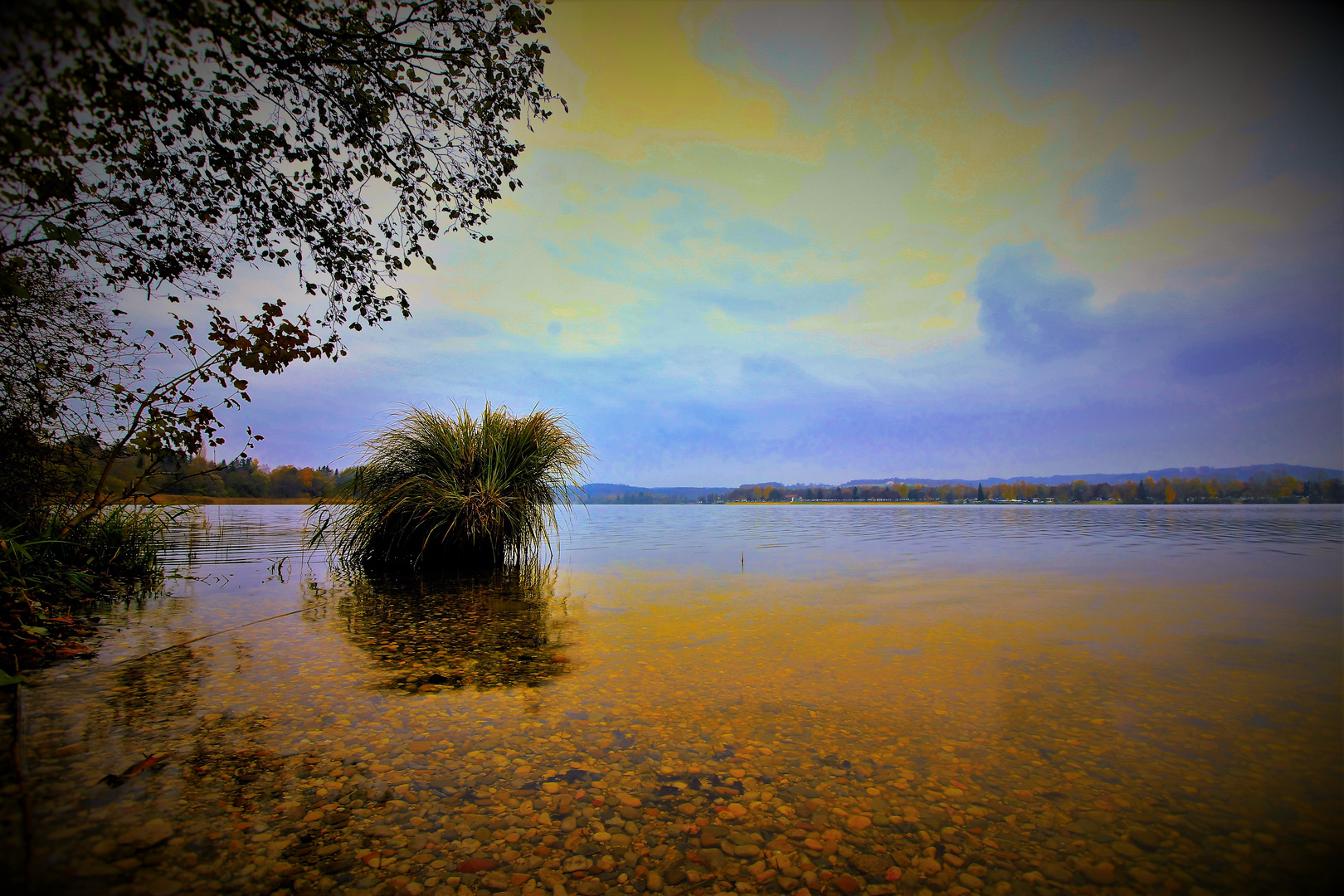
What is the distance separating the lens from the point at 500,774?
2.65 metres

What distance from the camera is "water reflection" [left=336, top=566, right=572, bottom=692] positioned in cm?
413

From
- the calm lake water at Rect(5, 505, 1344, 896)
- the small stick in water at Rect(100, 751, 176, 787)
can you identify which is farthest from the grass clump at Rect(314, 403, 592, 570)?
the small stick in water at Rect(100, 751, 176, 787)

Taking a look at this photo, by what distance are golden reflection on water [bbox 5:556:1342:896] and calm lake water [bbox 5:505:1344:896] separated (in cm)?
2

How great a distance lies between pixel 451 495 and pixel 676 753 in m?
6.82

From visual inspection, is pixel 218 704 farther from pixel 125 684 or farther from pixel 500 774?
pixel 500 774

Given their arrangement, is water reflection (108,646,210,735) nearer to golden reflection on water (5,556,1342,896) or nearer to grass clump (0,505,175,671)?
golden reflection on water (5,556,1342,896)

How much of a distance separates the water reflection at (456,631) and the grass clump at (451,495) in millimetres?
1099

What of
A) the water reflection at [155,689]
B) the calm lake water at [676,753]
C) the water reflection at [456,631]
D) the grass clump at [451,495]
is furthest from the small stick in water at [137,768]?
the grass clump at [451,495]

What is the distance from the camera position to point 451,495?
876cm

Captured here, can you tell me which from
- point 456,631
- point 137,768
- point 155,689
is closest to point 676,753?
point 137,768

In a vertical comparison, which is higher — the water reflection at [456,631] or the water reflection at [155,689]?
the water reflection at [155,689]

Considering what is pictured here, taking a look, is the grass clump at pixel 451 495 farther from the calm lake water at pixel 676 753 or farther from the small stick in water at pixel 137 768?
the small stick in water at pixel 137 768

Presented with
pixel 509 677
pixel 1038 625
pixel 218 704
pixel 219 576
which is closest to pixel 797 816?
pixel 509 677

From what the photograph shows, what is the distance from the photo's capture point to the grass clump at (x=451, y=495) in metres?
9.01
